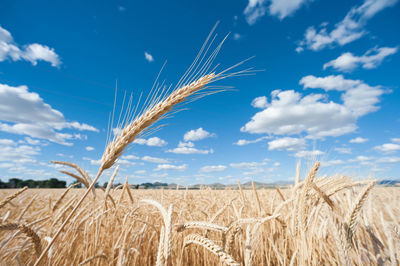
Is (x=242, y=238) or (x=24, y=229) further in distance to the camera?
(x=242, y=238)

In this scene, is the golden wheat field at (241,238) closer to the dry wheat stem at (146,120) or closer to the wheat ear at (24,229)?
the wheat ear at (24,229)

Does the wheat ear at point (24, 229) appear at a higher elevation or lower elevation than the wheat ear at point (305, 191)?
lower

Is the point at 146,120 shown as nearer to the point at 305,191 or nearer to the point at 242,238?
the point at 305,191

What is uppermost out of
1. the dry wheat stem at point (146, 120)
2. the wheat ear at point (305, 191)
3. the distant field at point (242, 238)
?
the dry wheat stem at point (146, 120)

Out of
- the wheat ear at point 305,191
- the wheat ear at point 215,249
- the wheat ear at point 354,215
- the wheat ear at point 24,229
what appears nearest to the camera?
the wheat ear at point 215,249

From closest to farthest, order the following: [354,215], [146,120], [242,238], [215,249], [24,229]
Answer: [215,249]
[24,229]
[354,215]
[146,120]
[242,238]

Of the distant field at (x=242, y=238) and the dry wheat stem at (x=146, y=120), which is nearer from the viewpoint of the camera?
the distant field at (x=242, y=238)

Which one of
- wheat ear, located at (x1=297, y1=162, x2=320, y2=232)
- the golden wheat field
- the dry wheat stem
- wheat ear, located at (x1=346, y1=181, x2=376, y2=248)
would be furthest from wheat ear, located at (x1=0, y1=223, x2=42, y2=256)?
wheat ear, located at (x1=346, y1=181, x2=376, y2=248)

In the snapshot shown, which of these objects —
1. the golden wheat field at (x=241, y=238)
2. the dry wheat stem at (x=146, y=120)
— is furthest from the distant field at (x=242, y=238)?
the dry wheat stem at (x=146, y=120)

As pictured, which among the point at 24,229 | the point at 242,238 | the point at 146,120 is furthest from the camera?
the point at 242,238

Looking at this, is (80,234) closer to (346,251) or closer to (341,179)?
(346,251)

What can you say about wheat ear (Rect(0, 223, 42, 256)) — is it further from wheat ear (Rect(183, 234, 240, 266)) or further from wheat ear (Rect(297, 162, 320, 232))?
wheat ear (Rect(297, 162, 320, 232))

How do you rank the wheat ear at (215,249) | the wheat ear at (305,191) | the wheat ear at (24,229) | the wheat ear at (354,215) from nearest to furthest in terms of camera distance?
1. the wheat ear at (215,249)
2. the wheat ear at (24,229)
3. the wheat ear at (354,215)
4. the wheat ear at (305,191)

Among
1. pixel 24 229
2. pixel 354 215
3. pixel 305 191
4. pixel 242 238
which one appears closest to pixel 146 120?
pixel 24 229
